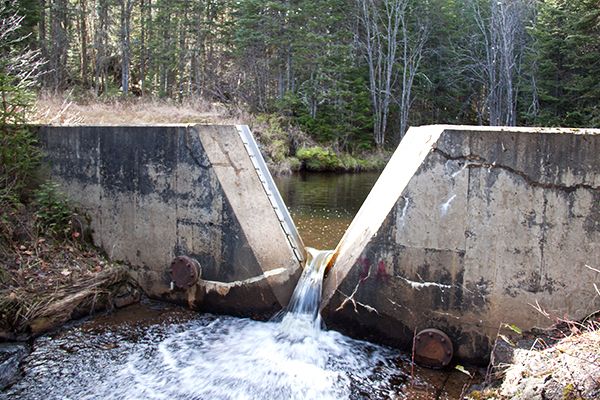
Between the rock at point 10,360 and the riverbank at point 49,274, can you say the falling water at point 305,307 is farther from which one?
the rock at point 10,360

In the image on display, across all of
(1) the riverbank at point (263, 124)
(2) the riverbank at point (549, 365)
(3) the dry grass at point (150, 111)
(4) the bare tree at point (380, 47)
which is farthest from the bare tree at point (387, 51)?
(2) the riverbank at point (549, 365)

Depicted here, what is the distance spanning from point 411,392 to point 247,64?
25.6m

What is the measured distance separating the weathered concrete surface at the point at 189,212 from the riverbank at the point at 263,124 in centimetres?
1079

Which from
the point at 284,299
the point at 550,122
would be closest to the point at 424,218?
the point at 284,299

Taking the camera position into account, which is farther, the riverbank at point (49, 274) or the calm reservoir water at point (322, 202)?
the calm reservoir water at point (322, 202)

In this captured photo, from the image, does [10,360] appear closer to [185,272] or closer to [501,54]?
[185,272]

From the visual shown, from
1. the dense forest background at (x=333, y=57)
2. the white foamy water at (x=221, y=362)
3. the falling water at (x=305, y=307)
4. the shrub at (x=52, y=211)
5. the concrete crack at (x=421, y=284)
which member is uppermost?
the dense forest background at (x=333, y=57)

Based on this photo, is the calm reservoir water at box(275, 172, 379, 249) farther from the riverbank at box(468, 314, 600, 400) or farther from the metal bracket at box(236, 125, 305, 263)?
the riverbank at box(468, 314, 600, 400)

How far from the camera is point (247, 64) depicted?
1088 inches

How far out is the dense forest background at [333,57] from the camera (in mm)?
24719

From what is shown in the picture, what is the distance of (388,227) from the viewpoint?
4766 mm

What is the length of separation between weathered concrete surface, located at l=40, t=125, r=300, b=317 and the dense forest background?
17.7 m

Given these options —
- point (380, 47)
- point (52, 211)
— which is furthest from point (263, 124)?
point (52, 211)

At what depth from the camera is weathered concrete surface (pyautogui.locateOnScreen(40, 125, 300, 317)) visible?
5605 millimetres
